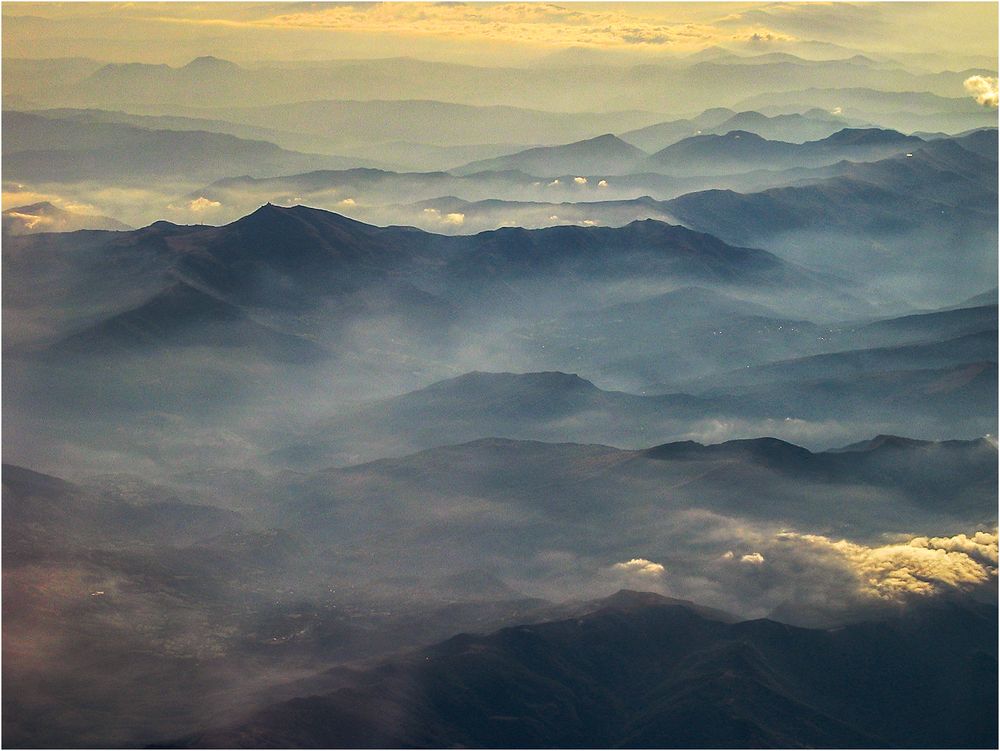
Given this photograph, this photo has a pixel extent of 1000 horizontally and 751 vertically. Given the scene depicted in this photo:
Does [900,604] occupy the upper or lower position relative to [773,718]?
upper

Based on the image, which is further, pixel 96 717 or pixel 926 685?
pixel 926 685

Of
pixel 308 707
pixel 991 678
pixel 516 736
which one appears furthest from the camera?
pixel 991 678

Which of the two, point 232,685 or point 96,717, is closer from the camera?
point 96,717

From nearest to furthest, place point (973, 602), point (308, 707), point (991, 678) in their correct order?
1. point (308, 707)
2. point (991, 678)
3. point (973, 602)

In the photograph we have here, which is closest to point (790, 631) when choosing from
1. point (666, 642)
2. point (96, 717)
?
point (666, 642)

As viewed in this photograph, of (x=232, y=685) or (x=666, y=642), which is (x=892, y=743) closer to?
(x=666, y=642)

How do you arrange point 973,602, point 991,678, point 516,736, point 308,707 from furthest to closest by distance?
point 973,602, point 991,678, point 516,736, point 308,707

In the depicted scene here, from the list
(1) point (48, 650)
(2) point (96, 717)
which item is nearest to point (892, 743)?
(2) point (96, 717)

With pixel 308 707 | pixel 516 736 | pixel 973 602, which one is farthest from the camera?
pixel 973 602

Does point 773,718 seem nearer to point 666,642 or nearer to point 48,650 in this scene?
point 666,642
